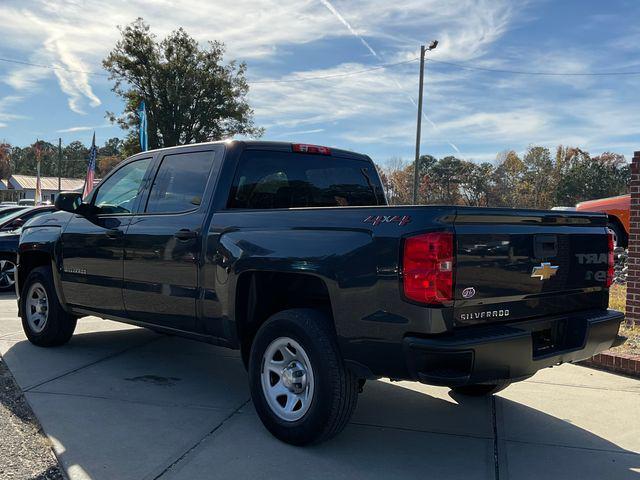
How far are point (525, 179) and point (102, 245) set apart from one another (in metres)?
54.0

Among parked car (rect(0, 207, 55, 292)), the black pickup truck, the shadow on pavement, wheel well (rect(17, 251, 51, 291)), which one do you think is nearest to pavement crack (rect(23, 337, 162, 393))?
the shadow on pavement

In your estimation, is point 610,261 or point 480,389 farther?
point 480,389

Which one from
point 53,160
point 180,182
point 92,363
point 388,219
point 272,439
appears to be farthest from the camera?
point 53,160

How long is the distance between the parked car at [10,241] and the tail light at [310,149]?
6547mm

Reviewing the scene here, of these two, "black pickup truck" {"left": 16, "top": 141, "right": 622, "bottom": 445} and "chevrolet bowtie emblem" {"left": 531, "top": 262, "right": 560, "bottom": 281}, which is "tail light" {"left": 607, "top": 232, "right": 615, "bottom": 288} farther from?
"chevrolet bowtie emblem" {"left": 531, "top": 262, "right": 560, "bottom": 281}

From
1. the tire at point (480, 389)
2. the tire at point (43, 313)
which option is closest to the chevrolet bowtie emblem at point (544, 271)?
the tire at point (480, 389)

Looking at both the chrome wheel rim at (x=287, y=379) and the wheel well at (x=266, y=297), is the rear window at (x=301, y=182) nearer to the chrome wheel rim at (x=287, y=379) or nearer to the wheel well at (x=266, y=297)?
the wheel well at (x=266, y=297)

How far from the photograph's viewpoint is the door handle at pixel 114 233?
5082 millimetres

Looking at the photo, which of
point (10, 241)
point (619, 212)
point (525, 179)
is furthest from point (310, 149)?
point (525, 179)

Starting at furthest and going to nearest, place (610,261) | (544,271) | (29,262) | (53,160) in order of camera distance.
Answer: (53,160), (29,262), (610,261), (544,271)

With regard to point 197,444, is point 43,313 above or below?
above

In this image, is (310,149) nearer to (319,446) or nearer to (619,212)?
(319,446)

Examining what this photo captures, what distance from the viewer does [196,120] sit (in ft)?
123

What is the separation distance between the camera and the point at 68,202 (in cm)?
548
